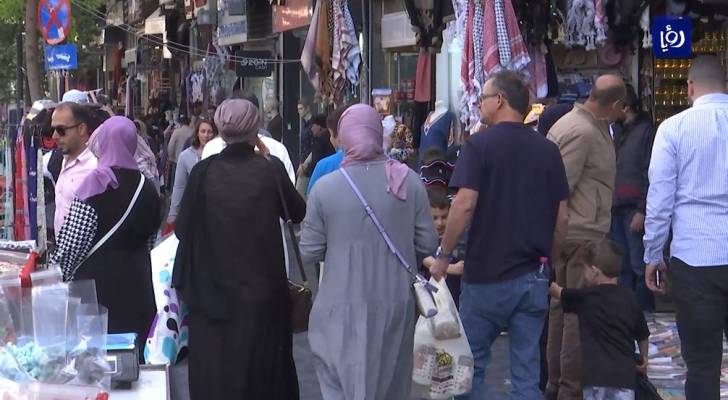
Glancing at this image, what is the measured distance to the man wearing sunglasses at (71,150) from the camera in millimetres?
6934

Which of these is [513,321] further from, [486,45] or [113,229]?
[486,45]

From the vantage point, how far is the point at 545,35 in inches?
422

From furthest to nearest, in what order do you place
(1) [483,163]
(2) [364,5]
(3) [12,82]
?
(3) [12,82], (2) [364,5], (1) [483,163]

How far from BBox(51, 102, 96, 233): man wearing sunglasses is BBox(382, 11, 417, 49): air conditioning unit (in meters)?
9.20

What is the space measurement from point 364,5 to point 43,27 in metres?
5.18

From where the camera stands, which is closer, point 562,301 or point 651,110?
point 562,301

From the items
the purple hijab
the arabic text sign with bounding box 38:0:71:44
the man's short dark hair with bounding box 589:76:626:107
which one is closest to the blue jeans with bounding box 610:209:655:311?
the man's short dark hair with bounding box 589:76:626:107

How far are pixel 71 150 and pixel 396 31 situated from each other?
33.2 ft

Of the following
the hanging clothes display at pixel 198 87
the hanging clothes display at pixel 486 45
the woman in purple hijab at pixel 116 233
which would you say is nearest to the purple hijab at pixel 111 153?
the woman in purple hijab at pixel 116 233

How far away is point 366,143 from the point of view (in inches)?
239

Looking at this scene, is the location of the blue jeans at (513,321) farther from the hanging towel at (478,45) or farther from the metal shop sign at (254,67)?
the metal shop sign at (254,67)

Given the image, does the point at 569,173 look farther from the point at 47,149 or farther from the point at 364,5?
the point at 364,5

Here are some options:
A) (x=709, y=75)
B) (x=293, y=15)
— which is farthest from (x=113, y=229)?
(x=293, y=15)

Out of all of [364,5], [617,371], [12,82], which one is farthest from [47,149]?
[12,82]
